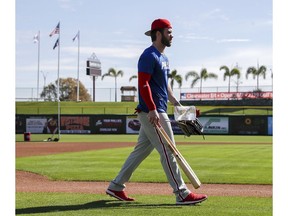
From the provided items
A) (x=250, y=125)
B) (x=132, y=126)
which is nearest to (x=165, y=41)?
(x=250, y=125)

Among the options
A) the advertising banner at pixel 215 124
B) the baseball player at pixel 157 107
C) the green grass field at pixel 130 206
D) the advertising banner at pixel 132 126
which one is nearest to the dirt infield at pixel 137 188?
the green grass field at pixel 130 206

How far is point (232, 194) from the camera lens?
Result: 895cm

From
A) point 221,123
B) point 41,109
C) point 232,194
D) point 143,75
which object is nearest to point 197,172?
point 232,194

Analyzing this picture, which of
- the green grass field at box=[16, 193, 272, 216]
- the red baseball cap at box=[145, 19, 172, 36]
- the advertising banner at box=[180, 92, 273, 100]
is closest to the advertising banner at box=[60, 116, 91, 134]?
the advertising banner at box=[180, 92, 273, 100]

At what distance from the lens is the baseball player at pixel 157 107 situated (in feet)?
23.8

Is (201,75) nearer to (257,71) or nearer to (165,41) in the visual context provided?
(257,71)

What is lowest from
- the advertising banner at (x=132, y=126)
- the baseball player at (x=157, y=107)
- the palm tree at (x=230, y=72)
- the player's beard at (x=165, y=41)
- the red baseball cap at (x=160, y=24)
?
the advertising banner at (x=132, y=126)

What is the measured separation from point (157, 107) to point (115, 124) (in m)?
39.5

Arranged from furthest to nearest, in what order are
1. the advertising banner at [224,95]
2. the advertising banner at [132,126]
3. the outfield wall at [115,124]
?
the advertising banner at [224,95] → the advertising banner at [132,126] → the outfield wall at [115,124]

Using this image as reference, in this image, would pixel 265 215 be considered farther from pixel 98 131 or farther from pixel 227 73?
pixel 227 73

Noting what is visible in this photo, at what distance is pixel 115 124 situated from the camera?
46812 millimetres

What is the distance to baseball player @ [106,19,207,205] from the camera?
725 centimetres

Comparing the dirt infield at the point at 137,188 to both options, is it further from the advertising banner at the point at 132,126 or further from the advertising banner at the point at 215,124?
the advertising banner at the point at 132,126

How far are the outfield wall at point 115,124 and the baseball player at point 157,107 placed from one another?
36.6 metres
